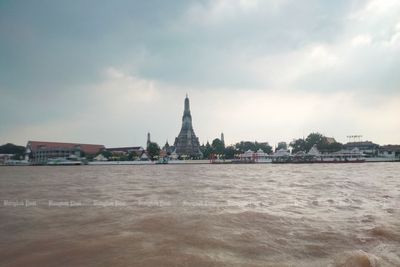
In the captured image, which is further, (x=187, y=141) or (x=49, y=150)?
(x=49, y=150)

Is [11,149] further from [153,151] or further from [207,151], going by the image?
[207,151]

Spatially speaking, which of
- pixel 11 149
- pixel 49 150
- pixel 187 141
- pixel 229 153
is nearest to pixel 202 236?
pixel 229 153

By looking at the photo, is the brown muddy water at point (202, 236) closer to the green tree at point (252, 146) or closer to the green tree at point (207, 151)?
the green tree at point (207, 151)

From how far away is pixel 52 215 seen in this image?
6.62 metres

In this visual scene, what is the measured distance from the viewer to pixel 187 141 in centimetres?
9412

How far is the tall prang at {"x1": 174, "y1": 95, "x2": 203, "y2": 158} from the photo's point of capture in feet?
304

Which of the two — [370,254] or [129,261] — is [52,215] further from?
[370,254]

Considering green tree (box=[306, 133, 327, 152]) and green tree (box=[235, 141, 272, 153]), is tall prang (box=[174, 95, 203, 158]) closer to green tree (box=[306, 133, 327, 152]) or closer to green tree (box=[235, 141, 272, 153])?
green tree (box=[235, 141, 272, 153])

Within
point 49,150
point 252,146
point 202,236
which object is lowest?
point 202,236

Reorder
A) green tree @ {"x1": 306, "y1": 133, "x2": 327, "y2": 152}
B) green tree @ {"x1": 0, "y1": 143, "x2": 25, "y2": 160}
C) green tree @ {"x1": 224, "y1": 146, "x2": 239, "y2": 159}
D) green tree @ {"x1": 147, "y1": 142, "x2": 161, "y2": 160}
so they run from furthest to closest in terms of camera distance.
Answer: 1. green tree @ {"x1": 0, "y1": 143, "x2": 25, "y2": 160}
2. green tree @ {"x1": 224, "y1": 146, "x2": 239, "y2": 159}
3. green tree @ {"x1": 147, "y1": 142, "x2": 161, "y2": 160}
4. green tree @ {"x1": 306, "y1": 133, "x2": 327, "y2": 152}

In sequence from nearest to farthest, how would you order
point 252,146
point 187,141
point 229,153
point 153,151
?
point 153,151 < point 229,153 < point 187,141 < point 252,146

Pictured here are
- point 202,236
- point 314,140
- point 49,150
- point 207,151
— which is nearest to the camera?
point 202,236

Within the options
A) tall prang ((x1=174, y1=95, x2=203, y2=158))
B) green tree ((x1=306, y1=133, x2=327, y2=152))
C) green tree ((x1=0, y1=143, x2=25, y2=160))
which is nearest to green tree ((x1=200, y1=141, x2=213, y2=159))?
tall prang ((x1=174, y1=95, x2=203, y2=158))

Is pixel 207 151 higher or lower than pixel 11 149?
lower
